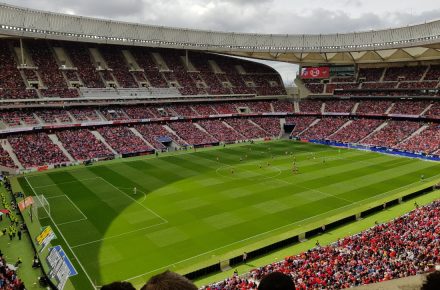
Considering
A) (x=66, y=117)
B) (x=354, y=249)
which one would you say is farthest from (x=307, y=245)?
(x=66, y=117)

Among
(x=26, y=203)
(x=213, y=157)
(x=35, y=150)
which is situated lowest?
(x=213, y=157)

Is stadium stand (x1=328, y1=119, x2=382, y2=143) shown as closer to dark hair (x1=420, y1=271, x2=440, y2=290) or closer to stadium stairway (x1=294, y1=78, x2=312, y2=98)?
stadium stairway (x1=294, y1=78, x2=312, y2=98)

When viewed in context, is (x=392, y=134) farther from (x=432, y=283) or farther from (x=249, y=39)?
(x=432, y=283)

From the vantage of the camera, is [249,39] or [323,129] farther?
[249,39]

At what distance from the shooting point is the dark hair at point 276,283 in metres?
3.22

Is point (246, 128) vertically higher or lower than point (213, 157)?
higher

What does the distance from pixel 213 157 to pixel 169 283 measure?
5779 cm

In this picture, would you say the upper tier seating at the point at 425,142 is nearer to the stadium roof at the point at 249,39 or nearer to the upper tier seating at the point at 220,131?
the stadium roof at the point at 249,39

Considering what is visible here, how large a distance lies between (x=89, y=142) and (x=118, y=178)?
16473mm

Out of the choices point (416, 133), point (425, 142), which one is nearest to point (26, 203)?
point (425, 142)

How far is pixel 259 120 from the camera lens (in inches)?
3354

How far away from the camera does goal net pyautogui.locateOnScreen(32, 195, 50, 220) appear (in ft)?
114

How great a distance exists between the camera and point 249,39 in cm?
8725

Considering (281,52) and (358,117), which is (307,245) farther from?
(281,52)
